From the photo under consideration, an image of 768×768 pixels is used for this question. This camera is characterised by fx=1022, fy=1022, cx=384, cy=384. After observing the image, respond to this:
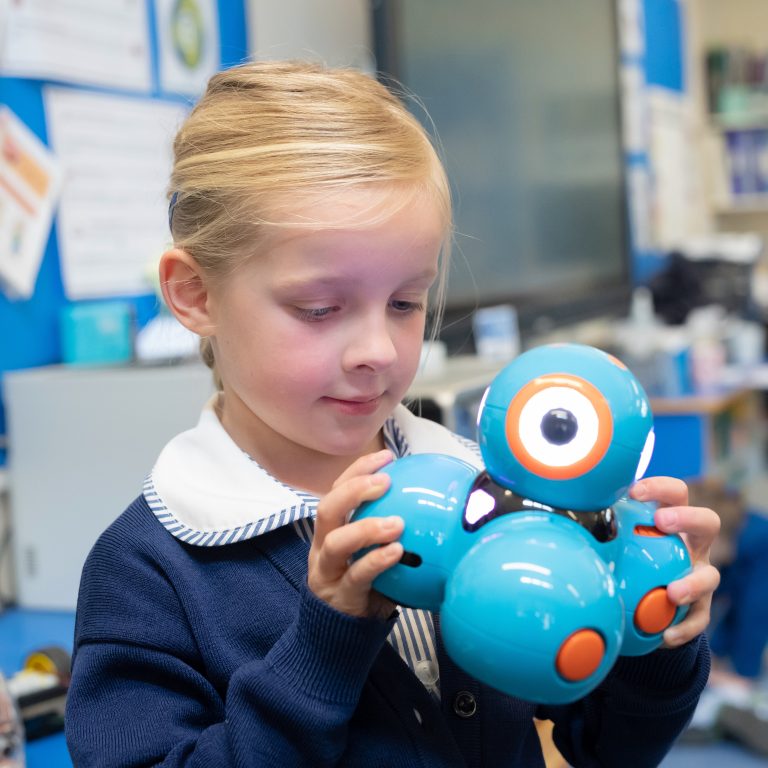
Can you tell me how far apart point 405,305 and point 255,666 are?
0.87 feet

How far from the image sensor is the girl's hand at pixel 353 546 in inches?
21.9

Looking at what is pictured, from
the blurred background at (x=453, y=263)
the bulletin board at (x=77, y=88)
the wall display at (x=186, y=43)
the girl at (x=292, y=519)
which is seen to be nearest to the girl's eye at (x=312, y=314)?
the girl at (x=292, y=519)

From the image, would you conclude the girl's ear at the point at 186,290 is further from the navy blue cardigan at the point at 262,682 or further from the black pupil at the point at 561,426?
Answer: the black pupil at the point at 561,426

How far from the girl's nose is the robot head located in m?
0.13

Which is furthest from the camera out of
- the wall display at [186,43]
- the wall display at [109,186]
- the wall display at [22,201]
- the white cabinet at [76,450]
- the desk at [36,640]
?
the wall display at [186,43]

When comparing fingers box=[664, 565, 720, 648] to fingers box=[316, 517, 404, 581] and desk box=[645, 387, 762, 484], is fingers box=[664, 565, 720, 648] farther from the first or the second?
desk box=[645, 387, 762, 484]

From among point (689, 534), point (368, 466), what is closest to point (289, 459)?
point (368, 466)

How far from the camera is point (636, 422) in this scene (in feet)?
1.82

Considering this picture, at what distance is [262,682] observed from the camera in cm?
60

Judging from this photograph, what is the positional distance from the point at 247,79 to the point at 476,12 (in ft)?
5.15

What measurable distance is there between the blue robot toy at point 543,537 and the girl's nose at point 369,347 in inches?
3.8

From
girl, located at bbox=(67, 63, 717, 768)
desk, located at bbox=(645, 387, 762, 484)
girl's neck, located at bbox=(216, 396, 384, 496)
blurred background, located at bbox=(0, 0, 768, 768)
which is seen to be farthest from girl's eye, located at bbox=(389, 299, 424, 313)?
desk, located at bbox=(645, 387, 762, 484)

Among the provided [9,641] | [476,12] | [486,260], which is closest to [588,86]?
[476,12]

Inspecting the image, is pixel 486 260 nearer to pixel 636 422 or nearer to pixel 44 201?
pixel 44 201
